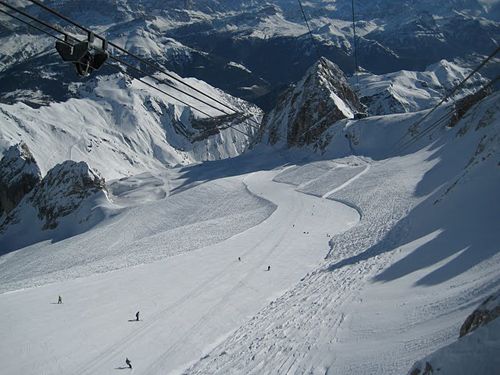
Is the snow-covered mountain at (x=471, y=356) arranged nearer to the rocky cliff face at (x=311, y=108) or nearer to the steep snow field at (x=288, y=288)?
the steep snow field at (x=288, y=288)

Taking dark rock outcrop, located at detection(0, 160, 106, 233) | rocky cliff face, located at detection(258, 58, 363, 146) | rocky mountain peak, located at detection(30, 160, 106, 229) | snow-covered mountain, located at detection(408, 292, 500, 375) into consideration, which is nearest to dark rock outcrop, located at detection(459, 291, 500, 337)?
snow-covered mountain, located at detection(408, 292, 500, 375)

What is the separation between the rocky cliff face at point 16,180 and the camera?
313 ft

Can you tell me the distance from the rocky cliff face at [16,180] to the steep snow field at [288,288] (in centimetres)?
4866

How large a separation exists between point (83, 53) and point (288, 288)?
57.0 feet

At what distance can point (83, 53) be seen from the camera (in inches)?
416

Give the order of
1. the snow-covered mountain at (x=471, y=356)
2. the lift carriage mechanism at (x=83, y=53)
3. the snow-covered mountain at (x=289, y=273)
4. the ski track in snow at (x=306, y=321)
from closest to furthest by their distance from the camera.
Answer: the snow-covered mountain at (x=471, y=356), the lift carriage mechanism at (x=83, y=53), the snow-covered mountain at (x=289, y=273), the ski track in snow at (x=306, y=321)

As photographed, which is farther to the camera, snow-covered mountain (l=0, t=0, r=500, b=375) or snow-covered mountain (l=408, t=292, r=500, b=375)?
snow-covered mountain (l=0, t=0, r=500, b=375)

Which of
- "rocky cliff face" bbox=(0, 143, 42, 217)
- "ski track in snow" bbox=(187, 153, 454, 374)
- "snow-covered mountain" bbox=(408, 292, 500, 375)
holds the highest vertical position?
"rocky cliff face" bbox=(0, 143, 42, 217)

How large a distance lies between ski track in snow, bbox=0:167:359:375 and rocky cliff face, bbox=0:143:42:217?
73.2 metres

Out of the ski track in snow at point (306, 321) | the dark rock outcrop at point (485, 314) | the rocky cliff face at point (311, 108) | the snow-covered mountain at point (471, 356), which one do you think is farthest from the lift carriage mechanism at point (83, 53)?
the rocky cliff face at point (311, 108)

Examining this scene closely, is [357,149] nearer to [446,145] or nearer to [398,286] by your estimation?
[446,145]

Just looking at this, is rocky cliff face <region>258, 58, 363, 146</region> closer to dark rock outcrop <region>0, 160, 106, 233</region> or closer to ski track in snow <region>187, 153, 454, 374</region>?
dark rock outcrop <region>0, 160, 106, 233</region>

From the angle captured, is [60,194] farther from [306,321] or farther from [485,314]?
[485,314]

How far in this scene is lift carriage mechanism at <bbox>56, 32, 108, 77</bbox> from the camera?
10562mm
